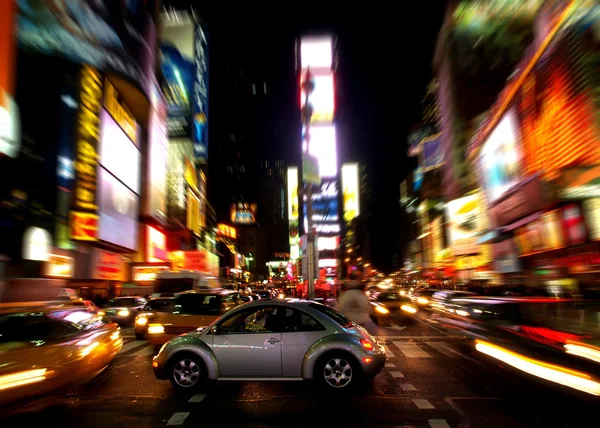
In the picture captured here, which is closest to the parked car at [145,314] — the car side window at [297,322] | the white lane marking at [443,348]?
the car side window at [297,322]

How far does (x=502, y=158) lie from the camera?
23719 millimetres

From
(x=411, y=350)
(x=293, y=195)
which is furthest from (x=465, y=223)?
(x=411, y=350)

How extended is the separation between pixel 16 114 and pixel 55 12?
6469 millimetres

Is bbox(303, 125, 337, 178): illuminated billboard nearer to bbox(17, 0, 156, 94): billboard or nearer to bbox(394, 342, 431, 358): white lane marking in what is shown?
bbox(394, 342, 431, 358): white lane marking

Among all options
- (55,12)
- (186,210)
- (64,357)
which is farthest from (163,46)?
(64,357)

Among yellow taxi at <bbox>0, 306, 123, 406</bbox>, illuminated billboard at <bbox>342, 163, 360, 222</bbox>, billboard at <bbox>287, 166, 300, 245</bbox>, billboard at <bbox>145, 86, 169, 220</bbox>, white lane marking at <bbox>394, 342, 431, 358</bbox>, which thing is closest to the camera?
yellow taxi at <bbox>0, 306, 123, 406</bbox>

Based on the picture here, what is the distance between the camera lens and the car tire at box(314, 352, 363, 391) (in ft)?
21.6

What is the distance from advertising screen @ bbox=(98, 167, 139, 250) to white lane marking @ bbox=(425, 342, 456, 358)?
65.6 feet

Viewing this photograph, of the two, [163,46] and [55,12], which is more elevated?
[163,46]

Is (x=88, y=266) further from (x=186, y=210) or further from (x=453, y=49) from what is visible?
(x=453, y=49)

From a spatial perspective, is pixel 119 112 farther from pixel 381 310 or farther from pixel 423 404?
pixel 423 404

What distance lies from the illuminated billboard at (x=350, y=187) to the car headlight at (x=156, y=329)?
174 feet

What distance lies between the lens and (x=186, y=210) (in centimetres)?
4819

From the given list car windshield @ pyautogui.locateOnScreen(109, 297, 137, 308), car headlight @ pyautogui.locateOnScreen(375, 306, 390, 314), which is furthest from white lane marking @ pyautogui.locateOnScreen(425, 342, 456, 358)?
car windshield @ pyautogui.locateOnScreen(109, 297, 137, 308)
